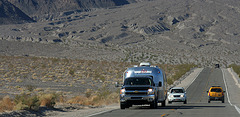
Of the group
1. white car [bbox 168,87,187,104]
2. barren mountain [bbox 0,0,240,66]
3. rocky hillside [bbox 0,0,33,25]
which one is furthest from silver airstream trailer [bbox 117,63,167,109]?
rocky hillside [bbox 0,0,33,25]

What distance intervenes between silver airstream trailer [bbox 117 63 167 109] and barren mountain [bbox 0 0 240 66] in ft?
307

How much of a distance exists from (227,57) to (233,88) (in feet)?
254

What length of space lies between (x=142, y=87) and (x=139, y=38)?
13817cm

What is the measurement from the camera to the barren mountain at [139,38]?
128000 millimetres

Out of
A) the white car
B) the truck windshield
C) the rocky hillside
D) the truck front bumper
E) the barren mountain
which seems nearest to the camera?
the truck front bumper

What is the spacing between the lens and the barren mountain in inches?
5039

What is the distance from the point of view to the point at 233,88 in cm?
5872

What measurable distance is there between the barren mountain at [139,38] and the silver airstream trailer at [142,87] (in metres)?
93.5

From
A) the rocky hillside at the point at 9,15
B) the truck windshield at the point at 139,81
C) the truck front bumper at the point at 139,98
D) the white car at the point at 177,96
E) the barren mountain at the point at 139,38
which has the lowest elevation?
the truck front bumper at the point at 139,98

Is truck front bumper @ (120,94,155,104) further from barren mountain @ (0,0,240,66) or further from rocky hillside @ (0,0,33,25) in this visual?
rocky hillside @ (0,0,33,25)

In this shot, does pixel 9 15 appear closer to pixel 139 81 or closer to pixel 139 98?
pixel 139 81

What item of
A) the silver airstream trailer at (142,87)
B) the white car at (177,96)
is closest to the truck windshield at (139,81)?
the silver airstream trailer at (142,87)

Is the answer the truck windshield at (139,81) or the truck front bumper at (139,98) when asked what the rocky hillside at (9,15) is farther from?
the truck front bumper at (139,98)

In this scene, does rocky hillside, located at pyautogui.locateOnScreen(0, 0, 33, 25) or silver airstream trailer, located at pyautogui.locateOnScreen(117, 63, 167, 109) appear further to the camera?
rocky hillside, located at pyautogui.locateOnScreen(0, 0, 33, 25)
